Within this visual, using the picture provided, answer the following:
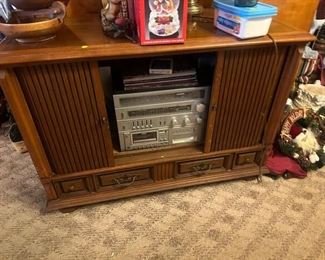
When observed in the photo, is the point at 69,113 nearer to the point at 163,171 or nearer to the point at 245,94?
the point at 163,171

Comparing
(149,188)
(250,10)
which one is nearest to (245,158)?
(149,188)

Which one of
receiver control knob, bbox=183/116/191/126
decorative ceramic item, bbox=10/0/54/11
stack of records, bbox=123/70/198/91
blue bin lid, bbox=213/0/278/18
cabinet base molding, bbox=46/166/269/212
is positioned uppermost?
decorative ceramic item, bbox=10/0/54/11

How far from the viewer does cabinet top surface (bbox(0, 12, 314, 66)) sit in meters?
0.79

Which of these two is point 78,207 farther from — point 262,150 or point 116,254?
point 262,150

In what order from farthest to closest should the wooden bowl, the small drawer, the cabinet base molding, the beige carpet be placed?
1. the small drawer
2. the cabinet base molding
3. the beige carpet
4. the wooden bowl

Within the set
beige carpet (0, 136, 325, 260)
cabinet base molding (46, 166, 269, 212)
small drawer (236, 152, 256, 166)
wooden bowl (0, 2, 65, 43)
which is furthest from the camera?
small drawer (236, 152, 256, 166)

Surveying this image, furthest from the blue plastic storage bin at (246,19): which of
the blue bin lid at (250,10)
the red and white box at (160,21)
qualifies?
the red and white box at (160,21)

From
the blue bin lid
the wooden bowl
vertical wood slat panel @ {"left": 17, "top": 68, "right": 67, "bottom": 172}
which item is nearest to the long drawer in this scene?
vertical wood slat panel @ {"left": 17, "top": 68, "right": 67, "bottom": 172}

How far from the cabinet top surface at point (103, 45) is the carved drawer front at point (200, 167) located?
0.58 metres

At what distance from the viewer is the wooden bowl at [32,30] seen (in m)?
0.77

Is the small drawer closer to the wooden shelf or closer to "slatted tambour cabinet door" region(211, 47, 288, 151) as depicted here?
"slatted tambour cabinet door" region(211, 47, 288, 151)

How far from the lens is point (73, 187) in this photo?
1.16 m

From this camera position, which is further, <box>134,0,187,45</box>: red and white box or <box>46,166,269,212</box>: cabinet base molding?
<box>46,166,269,212</box>: cabinet base molding

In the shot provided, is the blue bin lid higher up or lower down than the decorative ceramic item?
lower down
